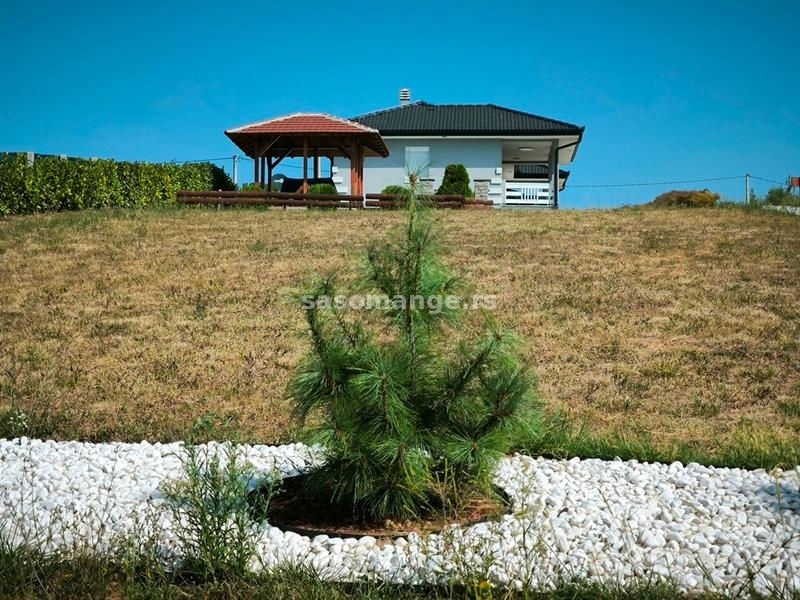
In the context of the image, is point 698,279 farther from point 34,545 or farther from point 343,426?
point 34,545

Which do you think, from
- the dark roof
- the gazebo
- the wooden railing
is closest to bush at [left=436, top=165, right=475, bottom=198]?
the gazebo

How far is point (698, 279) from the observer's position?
486 inches

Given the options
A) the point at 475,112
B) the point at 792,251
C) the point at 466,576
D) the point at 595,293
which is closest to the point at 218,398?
the point at 466,576

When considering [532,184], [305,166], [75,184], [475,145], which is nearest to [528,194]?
[532,184]

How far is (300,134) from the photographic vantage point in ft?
80.9

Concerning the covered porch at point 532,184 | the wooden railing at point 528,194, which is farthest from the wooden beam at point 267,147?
the wooden railing at point 528,194

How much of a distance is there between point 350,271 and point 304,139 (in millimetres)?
20559

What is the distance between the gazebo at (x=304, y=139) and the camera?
79.8ft

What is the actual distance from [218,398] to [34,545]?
3792mm

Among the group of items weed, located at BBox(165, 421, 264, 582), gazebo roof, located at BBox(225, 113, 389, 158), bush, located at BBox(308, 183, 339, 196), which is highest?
gazebo roof, located at BBox(225, 113, 389, 158)

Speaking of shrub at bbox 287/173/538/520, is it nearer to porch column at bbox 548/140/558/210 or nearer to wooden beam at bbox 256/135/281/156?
wooden beam at bbox 256/135/281/156

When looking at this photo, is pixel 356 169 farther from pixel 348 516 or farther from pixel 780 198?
pixel 348 516

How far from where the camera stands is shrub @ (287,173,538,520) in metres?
4.30

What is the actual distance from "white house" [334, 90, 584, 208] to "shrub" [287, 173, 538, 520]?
23617mm
